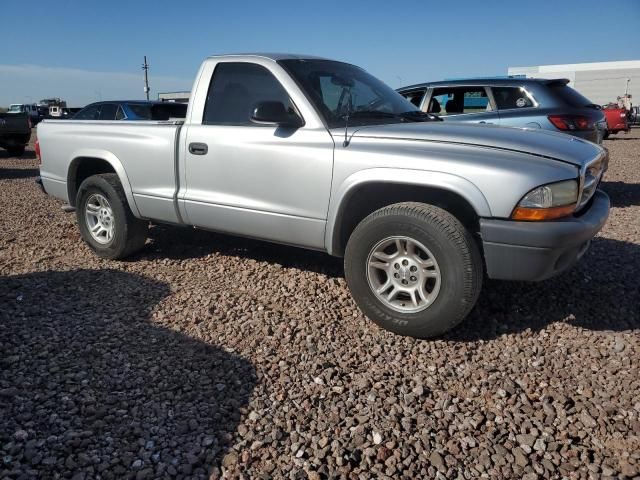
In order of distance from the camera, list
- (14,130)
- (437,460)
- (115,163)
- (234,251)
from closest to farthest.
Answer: (437,460)
(115,163)
(234,251)
(14,130)

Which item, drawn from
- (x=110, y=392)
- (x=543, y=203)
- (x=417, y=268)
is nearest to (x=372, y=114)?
(x=417, y=268)

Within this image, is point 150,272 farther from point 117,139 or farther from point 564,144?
point 564,144

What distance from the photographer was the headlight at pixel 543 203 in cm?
309

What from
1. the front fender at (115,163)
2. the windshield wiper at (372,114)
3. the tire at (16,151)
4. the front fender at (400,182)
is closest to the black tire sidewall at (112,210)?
the front fender at (115,163)

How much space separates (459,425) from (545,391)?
63cm

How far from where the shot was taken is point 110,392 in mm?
2926

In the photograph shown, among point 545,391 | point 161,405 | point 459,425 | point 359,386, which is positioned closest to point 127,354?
point 161,405

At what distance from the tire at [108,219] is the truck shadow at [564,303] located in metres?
3.10

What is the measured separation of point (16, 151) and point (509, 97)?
15.5 metres

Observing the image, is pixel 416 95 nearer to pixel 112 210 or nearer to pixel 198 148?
pixel 198 148

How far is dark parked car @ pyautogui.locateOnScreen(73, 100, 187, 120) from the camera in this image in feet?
31.5

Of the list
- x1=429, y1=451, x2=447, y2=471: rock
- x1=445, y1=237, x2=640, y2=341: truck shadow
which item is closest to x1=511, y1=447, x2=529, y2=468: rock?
x1=429, y1=451, x2=447, y2=471: rock

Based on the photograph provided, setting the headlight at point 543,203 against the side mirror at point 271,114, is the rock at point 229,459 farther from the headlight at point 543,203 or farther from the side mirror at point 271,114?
the side mirror at point 271,114

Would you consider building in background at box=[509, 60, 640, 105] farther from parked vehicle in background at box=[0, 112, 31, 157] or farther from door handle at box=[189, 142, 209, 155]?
door handle at box=[189, 142, 209, 155]
